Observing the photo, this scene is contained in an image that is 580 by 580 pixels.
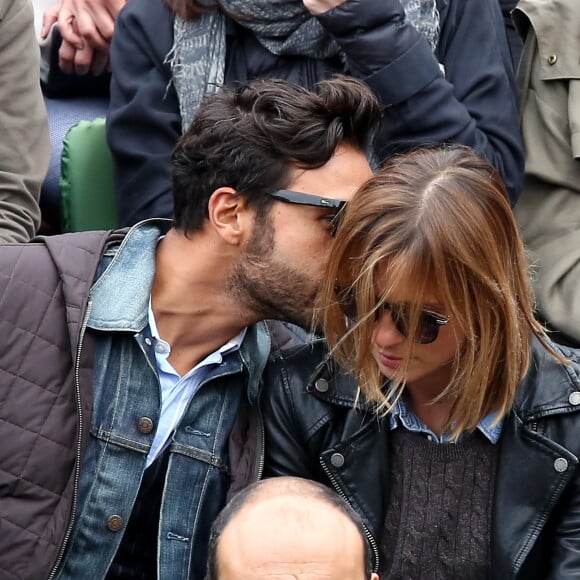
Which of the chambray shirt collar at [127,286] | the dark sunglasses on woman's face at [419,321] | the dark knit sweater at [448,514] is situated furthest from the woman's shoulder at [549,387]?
the chambray shirt collar at [127,286]

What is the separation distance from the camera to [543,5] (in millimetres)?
3121

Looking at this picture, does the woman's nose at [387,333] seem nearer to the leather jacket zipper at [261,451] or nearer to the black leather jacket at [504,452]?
the black leather jacket at [504,452]

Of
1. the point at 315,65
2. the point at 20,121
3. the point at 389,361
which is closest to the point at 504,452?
the point at 389,361

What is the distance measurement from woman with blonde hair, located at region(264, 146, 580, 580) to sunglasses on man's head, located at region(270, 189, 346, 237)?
0.35 feet

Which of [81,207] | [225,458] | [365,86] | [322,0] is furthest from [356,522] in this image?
[81,207]

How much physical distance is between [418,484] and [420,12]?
118 centimetres

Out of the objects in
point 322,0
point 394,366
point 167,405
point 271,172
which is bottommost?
point 167,405

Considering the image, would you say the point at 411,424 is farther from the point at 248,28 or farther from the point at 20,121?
the point at 20,121

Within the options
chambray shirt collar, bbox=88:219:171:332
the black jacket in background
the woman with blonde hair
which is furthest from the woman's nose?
the black jacket in background

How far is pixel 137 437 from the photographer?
258 centimetres

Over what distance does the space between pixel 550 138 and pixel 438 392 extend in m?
0.87

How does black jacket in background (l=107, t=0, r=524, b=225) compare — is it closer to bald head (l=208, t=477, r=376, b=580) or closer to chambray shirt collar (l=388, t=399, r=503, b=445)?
chambray shirt collar (l=388, t=399, r=503, b=445)

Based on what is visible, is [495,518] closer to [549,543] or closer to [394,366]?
[549,543]

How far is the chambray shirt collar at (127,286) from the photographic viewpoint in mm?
2580
